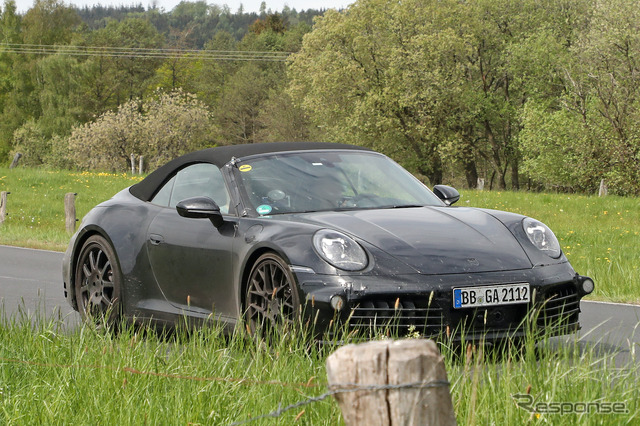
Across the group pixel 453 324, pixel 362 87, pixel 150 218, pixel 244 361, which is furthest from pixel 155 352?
pixel 362 87

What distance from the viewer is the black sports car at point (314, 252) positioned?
588 centimetres

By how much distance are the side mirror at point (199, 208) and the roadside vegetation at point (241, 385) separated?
3.94 feet

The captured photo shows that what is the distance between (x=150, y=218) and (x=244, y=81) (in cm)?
9134

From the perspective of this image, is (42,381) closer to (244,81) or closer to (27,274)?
(27,274)

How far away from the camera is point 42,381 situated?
5.29m

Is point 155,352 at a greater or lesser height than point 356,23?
lesser

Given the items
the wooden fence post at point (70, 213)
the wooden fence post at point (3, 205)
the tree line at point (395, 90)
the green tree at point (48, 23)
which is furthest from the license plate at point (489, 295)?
the green tree at point (48, 23)

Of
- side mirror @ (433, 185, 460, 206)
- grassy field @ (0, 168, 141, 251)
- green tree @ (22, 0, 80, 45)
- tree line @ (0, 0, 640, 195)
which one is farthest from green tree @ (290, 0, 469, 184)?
side mirror @ (433, 185, 460, 206)

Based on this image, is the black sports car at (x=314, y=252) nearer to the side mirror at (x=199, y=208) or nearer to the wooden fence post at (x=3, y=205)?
the side mirror at (x=199, y=208)

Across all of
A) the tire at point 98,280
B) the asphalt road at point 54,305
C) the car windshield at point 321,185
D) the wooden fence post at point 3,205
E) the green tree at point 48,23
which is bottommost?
the wooden fence post at point 3,205

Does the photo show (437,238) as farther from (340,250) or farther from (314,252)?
(314,252)

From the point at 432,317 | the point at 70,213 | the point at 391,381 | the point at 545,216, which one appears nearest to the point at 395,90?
the point at 545,216

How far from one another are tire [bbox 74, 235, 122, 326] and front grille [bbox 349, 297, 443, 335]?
2525 mm

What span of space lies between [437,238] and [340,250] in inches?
25.5
